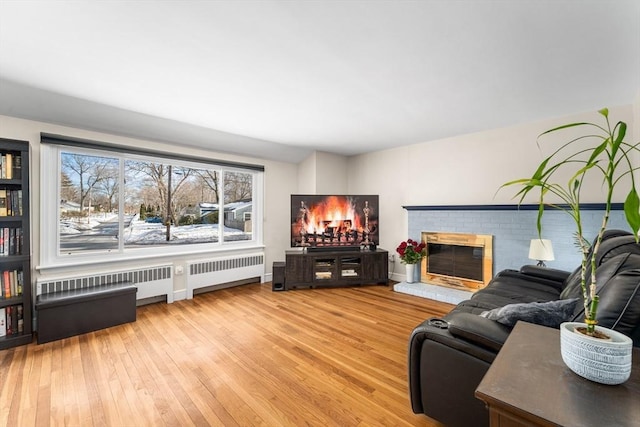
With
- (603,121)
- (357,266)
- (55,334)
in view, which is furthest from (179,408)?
(603,121)

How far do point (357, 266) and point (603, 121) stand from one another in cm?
352

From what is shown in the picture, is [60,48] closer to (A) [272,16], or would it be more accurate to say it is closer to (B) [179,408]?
(A) [272,16]

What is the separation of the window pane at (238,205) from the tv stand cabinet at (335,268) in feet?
3.13

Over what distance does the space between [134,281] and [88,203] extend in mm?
1088

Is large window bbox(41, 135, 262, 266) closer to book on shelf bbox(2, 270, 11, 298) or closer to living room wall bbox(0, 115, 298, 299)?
living room wall bbox(0, 115, 298, 299)

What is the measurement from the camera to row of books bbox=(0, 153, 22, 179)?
2.48 m

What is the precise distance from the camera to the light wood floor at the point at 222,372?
1.64 meters

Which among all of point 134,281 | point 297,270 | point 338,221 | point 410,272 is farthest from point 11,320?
point 410,272

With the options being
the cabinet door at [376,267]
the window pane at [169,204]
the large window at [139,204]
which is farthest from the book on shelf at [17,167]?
the cabinet door at [376,267]

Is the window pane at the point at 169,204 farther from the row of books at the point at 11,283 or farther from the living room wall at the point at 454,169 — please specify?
the living room wall at the point at 454,169

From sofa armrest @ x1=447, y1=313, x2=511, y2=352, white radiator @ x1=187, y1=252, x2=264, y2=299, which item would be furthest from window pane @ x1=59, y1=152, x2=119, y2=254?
sofa armrest @ x1=447, y1=313, x2=511, y2=352

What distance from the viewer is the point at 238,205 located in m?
4.62

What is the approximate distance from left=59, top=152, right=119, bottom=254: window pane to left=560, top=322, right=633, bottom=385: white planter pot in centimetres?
Answer: 429

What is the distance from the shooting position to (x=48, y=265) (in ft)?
9.36
